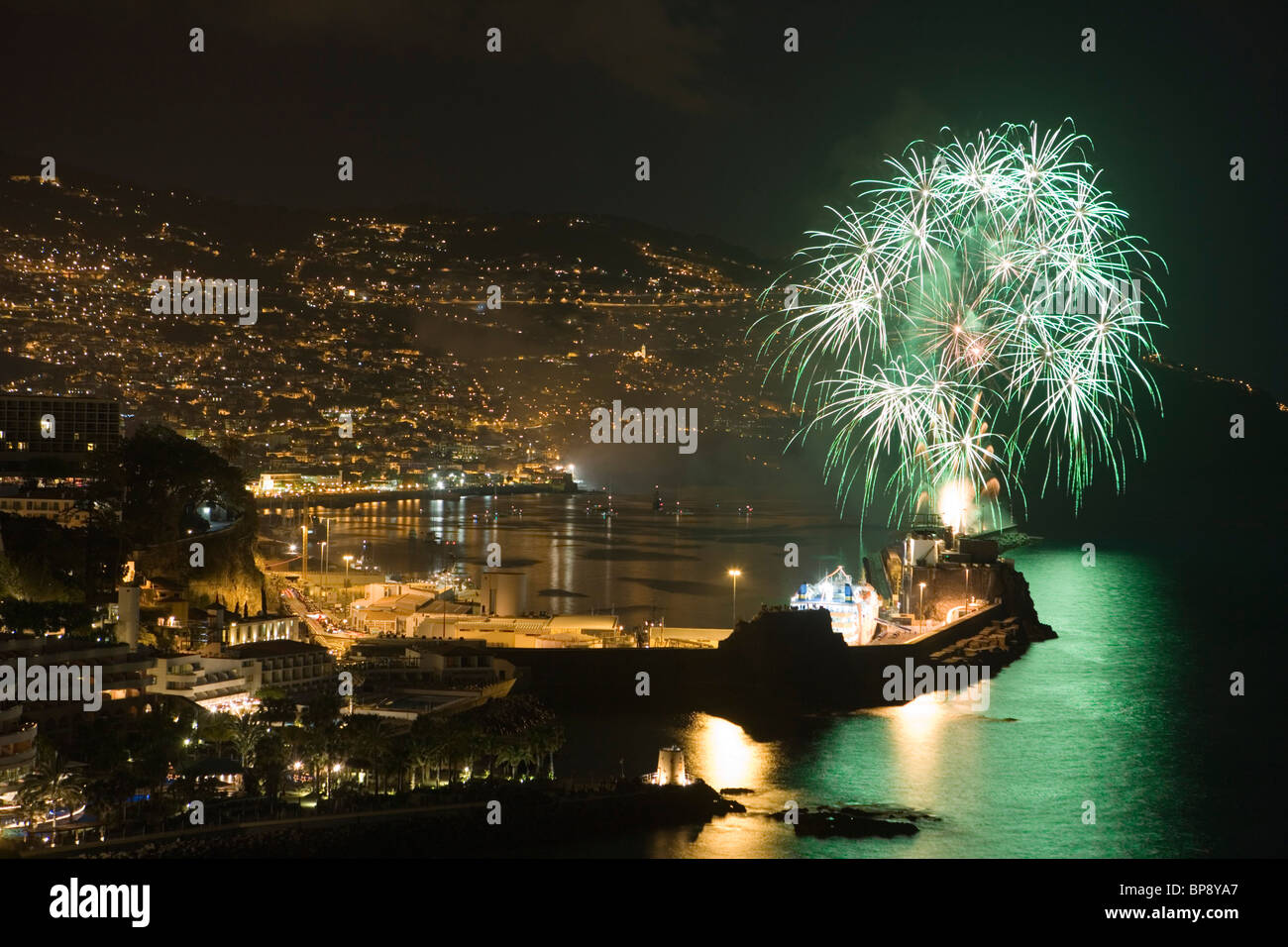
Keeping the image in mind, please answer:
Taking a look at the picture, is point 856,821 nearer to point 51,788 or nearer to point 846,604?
point 51,788

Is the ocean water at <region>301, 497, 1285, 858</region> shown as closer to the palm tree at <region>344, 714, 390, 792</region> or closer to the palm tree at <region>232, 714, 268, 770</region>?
the palm tree at <region>344, 714, 390, 792</region>

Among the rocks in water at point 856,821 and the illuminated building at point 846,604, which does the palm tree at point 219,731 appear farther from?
the illuminated building at point 846,604

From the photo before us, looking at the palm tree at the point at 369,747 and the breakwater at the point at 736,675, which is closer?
the palm tree at the point at 369,747

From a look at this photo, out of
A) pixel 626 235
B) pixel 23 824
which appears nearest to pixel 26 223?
pixel 626 235

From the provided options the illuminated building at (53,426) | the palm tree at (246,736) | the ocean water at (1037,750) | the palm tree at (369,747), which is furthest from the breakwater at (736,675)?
the illuminated building at (53,426)

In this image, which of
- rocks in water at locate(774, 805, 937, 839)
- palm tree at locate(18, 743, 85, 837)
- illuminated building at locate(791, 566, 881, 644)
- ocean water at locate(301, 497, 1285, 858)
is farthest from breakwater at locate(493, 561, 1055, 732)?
palm tree at locate(18, 743, 85, 837)

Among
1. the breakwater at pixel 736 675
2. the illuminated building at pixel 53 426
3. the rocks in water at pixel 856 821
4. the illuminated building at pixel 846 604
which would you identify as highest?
the illuminated building at pixel 53 426

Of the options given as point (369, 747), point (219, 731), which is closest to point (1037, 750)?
point (369, 747)
